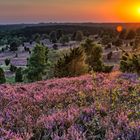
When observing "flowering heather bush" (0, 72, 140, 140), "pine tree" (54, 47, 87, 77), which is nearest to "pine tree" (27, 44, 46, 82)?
"pine tree" (54, 47, 87, 77)

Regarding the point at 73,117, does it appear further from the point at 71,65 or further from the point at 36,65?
the point at 36,65

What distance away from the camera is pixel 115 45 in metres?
192

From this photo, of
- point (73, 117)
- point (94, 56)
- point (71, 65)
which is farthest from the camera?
point (94, 56)

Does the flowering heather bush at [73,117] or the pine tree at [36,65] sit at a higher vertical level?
the flowering heather bush at [73,117]

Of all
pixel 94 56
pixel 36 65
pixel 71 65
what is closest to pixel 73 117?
pixel 71 65

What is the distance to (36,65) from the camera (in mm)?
93375

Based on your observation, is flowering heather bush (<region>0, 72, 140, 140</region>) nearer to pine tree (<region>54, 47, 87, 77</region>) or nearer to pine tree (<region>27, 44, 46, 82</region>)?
pine tree (<region>54, 47, 87, 77</region>)

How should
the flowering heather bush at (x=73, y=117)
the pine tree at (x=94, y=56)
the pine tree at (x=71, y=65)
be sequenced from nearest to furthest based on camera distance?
the flowering heather bush at (x=73, y=117), the pine tree at (x=71, y=65), the pine tree at (x=94, y=56)

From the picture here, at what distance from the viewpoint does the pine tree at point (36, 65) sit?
9006cm

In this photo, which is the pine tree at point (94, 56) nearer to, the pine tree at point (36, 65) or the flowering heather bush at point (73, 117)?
the pine tree at point (36, 65)

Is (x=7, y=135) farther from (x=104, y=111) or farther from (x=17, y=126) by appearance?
(x=104, y=111)

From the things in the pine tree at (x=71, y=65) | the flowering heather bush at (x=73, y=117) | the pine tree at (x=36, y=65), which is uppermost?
the flowering heather bush at (x=73, y=117)

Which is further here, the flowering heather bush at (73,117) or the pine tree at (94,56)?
the pine tree at (94,56)

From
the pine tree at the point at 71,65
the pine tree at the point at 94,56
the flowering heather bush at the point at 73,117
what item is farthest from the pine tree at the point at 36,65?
the flowering heather bush at the point at 73,117
